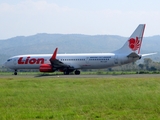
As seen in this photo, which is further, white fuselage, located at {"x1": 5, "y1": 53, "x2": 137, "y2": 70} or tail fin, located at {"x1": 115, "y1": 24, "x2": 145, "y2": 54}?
white fuselage, located at {"x1": 5, "y1": 53, "x2": 137, "y2": 70}

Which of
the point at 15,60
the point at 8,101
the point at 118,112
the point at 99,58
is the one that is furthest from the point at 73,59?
the point at 118,112

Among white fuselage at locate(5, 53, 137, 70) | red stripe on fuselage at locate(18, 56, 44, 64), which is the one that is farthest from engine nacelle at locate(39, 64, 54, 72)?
red stripe on fuselage at locate(18, 56, 44, 64)

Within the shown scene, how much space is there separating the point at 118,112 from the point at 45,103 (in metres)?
3.96

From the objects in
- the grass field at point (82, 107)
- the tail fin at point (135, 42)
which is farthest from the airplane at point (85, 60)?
the grass field at point (82, 107)

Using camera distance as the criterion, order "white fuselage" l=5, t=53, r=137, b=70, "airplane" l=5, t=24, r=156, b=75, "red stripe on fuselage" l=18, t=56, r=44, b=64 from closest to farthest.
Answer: "airplane" l=5, t=24, r=156, b=75, "white fuselage" l=5, t=53, r=137, b=70, "red stripe on fuselage" l=18, t=56, r=44, b=64

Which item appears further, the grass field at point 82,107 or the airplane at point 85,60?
the airplane at point 85,60

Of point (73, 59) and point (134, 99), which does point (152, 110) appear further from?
point (73, 59)

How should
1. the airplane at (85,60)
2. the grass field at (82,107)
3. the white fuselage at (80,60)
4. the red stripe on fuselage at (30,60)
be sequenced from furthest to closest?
the red stripe on fuselage at (30,60) < the white fuselage at (80,60) < the airplane at (85,60) < the grass field at (82,107)

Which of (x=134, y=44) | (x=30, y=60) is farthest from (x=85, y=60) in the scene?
(x=30, y=60)

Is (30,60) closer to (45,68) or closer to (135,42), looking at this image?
(45,68)

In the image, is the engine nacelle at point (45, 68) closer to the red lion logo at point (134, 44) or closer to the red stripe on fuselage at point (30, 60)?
the red stripe on fuselage at point (30, 60)

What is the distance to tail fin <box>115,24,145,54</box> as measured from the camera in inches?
2036

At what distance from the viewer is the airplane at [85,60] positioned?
170 feet

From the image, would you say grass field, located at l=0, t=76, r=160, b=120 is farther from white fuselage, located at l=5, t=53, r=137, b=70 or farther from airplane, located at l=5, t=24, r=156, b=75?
white fuselage, located at l=5, t=53, r=137, b=70
